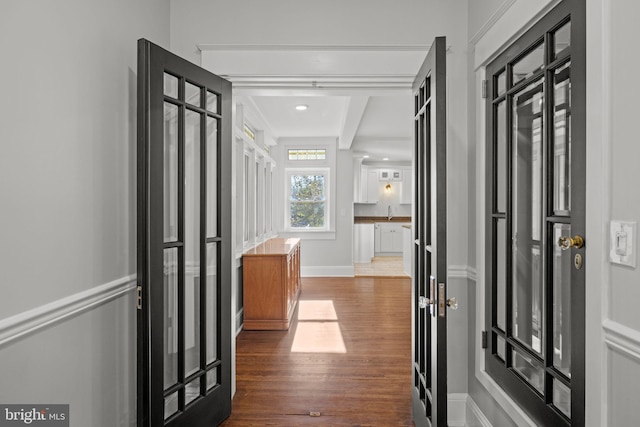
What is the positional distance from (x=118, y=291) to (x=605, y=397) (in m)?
1.92

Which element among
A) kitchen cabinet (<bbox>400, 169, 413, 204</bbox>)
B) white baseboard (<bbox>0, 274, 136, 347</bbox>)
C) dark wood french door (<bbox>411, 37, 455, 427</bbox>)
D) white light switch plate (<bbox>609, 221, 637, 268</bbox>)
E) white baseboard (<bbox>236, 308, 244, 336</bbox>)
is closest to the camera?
white light switch plate (<bbox>609, 221, 637, 268</bbox>)

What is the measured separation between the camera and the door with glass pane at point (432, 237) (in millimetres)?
1865

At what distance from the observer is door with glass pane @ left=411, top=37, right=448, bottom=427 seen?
1.87 m

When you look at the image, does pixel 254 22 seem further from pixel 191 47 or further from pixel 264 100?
pixel 264 100

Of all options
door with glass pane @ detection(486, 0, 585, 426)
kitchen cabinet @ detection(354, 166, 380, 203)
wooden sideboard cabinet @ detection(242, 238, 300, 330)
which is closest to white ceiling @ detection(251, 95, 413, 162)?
A: door with glass pane @ detection(486, 0, 585, 426)

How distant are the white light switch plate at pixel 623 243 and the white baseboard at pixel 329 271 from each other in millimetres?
6887

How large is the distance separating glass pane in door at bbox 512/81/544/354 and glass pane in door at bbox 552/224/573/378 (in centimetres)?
11

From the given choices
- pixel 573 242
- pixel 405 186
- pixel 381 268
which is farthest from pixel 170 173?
pixel 405 186

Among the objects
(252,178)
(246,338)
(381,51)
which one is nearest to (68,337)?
(381,51)

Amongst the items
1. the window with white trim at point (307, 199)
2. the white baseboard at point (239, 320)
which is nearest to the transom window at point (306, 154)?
the window with white trim at point (307, 199)

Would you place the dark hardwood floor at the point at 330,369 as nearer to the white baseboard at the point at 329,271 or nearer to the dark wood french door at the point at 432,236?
the dark wood french door at the point at 432,236

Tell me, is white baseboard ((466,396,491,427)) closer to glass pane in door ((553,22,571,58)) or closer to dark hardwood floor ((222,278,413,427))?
dark hardwood floor ((222,278,413,427))

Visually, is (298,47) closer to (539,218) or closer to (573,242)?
(539,218)

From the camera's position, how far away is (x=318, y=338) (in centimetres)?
431
